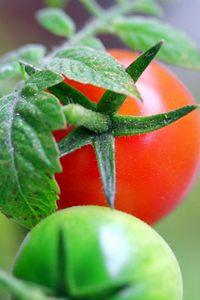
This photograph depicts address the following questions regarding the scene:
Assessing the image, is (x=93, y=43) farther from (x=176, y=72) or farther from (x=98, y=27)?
(x=176, y=72)

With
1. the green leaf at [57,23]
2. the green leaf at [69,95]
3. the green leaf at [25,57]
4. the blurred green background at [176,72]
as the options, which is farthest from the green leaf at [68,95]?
the blurred green background at [176,72]

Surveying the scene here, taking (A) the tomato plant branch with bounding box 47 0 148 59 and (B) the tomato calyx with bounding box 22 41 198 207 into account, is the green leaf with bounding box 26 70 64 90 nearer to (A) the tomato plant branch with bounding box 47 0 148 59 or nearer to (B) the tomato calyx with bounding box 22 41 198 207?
(B) the tomato calyx with bounding box 22 41 198 207

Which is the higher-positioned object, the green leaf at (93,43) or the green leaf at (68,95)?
the green leaf at (93,43)

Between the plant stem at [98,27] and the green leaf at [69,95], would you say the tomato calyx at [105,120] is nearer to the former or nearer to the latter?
the green leaf at [69,95]

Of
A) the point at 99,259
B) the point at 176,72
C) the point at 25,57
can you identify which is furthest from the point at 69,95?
the point at 176,72

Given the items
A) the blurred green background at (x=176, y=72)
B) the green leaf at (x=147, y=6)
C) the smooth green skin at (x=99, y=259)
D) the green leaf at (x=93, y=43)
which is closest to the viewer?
the smooth green skin at (x=99, y=259)
